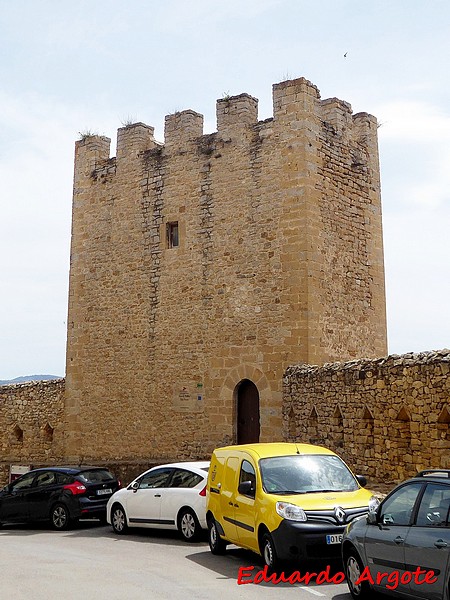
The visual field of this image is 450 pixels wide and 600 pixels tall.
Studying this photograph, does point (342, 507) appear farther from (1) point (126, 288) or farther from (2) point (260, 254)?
(1) point (126, 288)

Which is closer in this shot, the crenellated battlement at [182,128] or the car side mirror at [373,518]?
the car side mirror at [373,518]

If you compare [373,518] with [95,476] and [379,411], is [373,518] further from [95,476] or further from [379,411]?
[95,476]

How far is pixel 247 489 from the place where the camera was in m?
7.78

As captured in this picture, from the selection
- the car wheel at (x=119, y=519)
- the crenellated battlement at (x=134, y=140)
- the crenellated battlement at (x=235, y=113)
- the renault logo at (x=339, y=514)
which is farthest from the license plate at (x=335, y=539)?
A: the crenellated battlement at (x=134, y=140)

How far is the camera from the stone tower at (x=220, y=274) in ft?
48.9

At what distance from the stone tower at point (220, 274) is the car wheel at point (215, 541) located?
216 inches

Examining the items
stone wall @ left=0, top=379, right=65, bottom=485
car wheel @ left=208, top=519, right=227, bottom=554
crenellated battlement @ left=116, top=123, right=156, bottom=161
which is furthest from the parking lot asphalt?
crenellated battlement @ left=116, top=123, right=156, bottom=161

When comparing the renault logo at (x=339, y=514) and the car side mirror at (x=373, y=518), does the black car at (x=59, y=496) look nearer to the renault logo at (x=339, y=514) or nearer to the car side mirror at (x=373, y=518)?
the renault logo at (x=339, y=514)

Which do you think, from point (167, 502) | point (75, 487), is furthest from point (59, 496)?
point (167, 502)

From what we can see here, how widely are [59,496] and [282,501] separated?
21.7ft

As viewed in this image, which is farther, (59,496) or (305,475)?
(59,496)

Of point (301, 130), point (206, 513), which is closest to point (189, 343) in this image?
point (301, 130)

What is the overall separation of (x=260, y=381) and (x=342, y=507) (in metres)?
7.36

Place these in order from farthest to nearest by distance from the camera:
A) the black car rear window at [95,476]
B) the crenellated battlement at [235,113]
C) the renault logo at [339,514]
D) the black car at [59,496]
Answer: the crenellated battlement at [235,113]
the black car rear window at [95,476]
the black car at [59,496]
the renault logo at [339,514]
